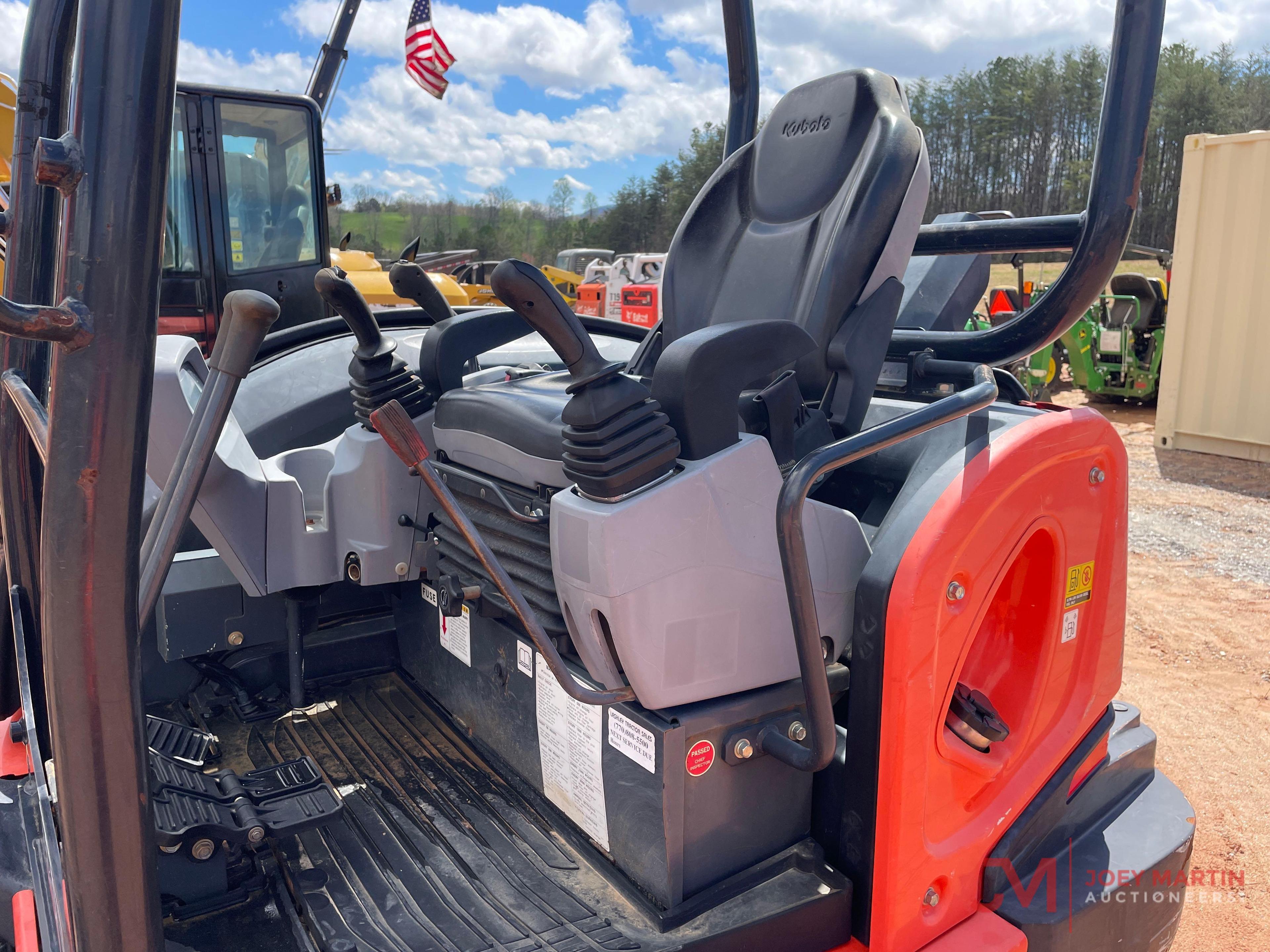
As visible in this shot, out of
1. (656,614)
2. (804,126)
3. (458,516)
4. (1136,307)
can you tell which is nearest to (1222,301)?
(1136,307)

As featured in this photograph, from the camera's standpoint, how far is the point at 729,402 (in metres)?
1.43

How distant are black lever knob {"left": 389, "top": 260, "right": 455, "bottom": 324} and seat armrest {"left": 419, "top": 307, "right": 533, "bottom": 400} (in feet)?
0.14

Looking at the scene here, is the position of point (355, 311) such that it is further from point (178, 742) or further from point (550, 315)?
Answer: point (178, 742)

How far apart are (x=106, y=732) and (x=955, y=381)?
151cm

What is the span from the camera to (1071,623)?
1.71m

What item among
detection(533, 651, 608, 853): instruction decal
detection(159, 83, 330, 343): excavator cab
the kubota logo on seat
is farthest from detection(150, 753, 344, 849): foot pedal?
detection(159, 83, 330, 343): excavator cab

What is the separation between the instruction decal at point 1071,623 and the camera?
1699 mm

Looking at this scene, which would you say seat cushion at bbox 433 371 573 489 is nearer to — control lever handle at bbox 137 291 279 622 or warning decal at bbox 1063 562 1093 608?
control lever handle at bbox 137 291 279 622

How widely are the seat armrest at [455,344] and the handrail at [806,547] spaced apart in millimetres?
901

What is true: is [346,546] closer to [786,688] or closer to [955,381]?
[786,688]

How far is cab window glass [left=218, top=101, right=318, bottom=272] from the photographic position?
536cm

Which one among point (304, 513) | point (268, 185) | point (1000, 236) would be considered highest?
point (268, 185)

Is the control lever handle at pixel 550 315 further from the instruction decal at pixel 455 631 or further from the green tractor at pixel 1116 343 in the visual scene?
→ the green tractor at pixel 1116 343

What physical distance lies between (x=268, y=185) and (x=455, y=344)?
4.11m
